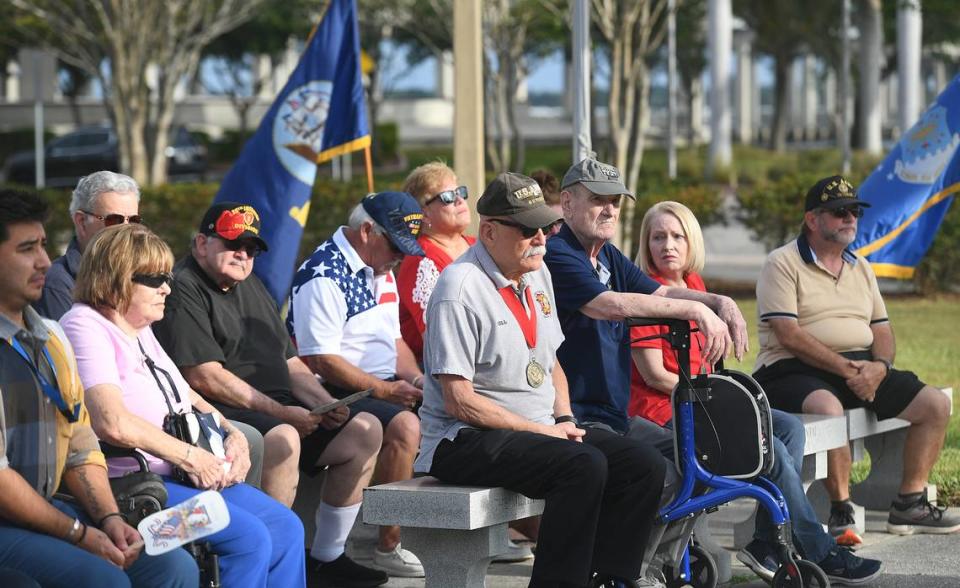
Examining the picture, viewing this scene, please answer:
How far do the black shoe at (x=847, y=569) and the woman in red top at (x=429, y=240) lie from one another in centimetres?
220

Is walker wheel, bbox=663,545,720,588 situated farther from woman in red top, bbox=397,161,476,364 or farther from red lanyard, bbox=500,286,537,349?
woman in red top, bbox=397,161,476,364

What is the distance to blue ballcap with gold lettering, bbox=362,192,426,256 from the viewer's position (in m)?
6.72

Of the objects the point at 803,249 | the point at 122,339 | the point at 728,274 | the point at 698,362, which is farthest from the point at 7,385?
the point at 728,274

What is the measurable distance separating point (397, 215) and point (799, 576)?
2.36 metres

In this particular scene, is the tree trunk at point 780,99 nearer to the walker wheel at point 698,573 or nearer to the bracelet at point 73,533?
the walker wheel at point 698,573

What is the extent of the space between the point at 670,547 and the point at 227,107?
2104 inches

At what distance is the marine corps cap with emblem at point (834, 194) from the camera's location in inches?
291

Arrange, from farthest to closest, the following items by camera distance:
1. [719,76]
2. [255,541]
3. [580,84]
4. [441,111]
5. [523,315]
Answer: [441,111] < [719,76] < [580,84] < [523,315] < [255,541]

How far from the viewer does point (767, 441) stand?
233 inches

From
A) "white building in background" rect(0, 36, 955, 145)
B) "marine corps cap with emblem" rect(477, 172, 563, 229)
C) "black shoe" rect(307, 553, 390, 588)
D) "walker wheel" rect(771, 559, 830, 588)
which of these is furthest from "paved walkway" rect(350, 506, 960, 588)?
"white building in background" rect(0, 36, 955, 145)

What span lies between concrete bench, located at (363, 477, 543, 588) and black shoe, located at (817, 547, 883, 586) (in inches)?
63.2

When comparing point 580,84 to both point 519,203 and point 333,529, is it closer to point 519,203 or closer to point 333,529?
point 333,529

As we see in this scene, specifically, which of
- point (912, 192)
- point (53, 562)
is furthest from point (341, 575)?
point (912, 192)

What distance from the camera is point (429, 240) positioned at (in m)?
7.51
